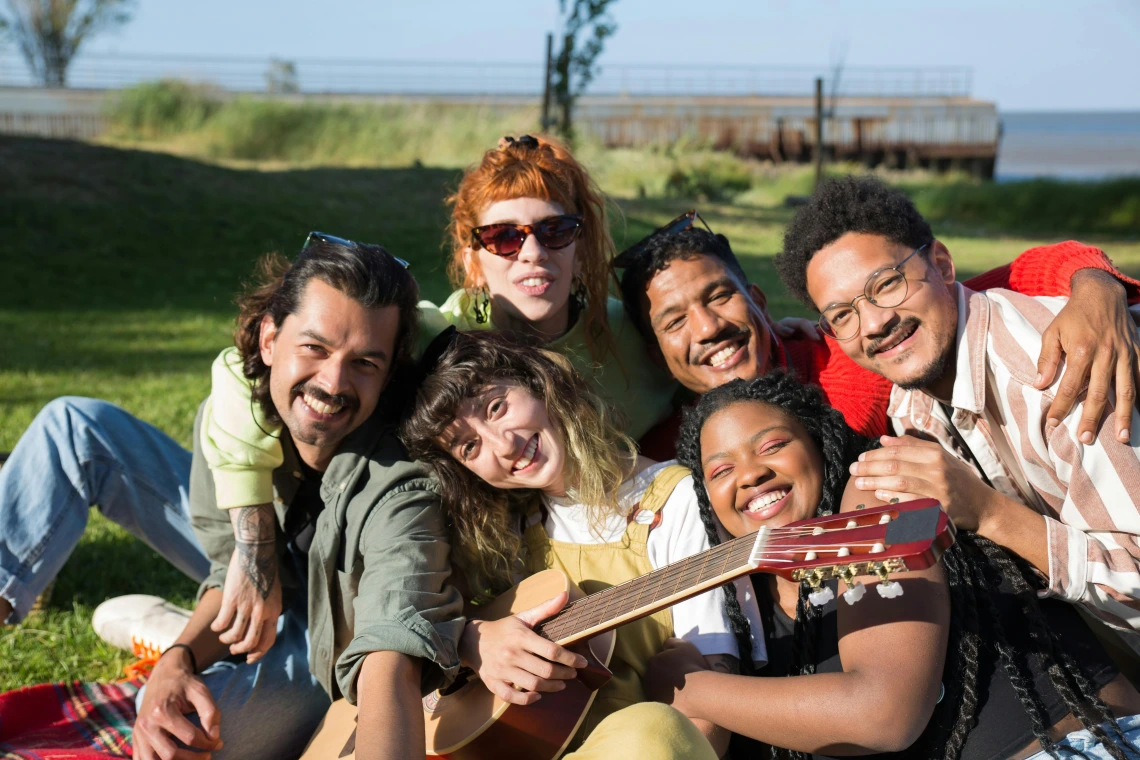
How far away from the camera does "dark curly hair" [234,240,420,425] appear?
312cm

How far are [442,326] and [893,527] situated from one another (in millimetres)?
1898

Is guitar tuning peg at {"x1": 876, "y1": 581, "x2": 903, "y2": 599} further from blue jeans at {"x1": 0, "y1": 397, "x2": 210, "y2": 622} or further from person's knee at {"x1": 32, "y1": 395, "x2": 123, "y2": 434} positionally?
person's knee at {"x1": 32, "y1": 395, "x2": 123, "y2": 434}

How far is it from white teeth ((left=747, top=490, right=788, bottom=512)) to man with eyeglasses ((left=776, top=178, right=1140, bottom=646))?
0.22 meters

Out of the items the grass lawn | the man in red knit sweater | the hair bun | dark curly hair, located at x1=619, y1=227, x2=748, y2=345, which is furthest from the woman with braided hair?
the grass lawn

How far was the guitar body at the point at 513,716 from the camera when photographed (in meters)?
2.73

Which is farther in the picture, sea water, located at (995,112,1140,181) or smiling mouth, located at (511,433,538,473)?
sea water, located at (995,112,1140,181)

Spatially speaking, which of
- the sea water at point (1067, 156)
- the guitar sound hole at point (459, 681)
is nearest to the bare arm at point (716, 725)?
the guitar sound hole at point (459, 681)

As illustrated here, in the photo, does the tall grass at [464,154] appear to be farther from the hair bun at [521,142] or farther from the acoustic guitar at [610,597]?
the acoustic guitar at [610,597]

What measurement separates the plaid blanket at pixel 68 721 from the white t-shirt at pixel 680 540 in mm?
1677

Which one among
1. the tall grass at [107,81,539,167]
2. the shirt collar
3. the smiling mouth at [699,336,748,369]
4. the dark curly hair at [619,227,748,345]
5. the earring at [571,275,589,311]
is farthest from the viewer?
the tall grass at [107,81,539,167]

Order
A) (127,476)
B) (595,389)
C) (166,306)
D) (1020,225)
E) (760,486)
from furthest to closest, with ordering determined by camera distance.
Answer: (1020,225), (166,306), (127,476), (595,389), (760,486)

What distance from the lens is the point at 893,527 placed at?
217 cm

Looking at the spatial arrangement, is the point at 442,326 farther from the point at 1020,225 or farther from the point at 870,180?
the point at 1020,225

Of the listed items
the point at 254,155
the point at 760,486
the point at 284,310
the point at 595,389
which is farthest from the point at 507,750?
the point at 254,155
